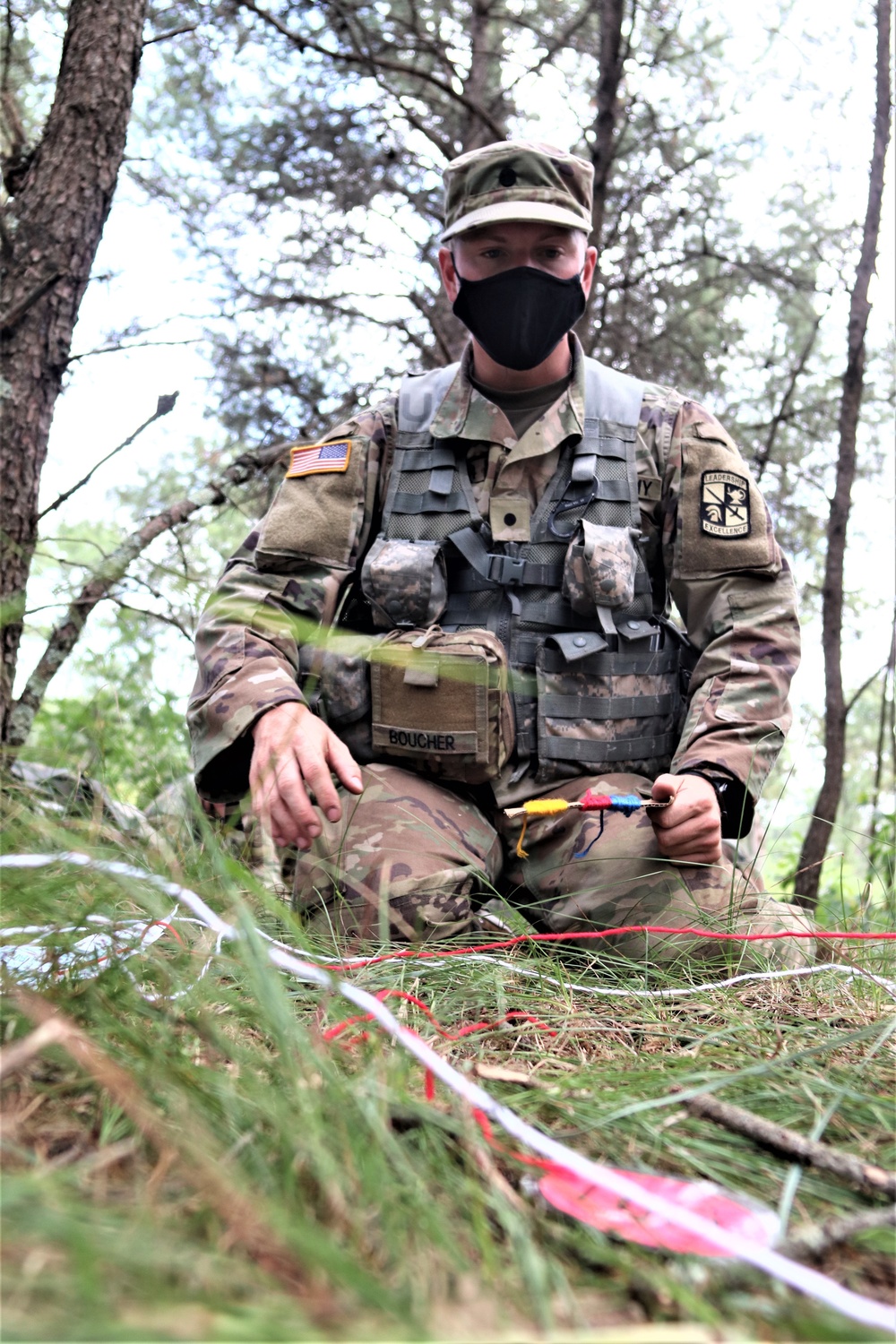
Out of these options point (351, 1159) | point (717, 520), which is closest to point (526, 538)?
point (717, 520)

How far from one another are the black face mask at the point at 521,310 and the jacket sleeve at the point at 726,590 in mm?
418

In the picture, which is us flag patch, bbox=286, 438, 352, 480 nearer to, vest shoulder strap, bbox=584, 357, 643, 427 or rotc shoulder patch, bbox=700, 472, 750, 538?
vest shoulder strap, bbox=584, 357, 643, 427

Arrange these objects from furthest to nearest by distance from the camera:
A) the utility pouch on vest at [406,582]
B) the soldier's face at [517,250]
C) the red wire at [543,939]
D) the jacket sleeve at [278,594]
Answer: the soldier's face at [517,250] → the utility pouch on vest at [406,582] → the jacket sleeve at [278,594] → the red wire at [543,939]

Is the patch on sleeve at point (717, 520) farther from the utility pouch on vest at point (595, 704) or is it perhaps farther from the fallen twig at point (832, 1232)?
the fallen twig at point (832, 1232)

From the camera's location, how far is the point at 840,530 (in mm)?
4059

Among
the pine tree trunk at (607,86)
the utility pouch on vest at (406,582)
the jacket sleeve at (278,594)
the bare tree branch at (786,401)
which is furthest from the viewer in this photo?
the bare tree branch at (786,401)

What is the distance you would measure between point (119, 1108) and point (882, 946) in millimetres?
1647

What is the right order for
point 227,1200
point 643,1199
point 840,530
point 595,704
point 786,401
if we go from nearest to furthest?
point 227,1200 → point 643,1199 → point 595,704 → point 840,530 → point 786,401

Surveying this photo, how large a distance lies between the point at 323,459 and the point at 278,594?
16.5 inches

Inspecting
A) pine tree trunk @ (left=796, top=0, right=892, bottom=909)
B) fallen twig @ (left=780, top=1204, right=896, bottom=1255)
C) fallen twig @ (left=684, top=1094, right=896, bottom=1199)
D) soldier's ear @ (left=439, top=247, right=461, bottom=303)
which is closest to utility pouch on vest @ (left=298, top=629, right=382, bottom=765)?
soldier's ear @ (left=439, top=247, right=461, bottom=303)

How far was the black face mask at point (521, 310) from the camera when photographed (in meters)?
2.82

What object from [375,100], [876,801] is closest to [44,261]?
[876,801]

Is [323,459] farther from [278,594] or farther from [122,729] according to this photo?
[122,729]

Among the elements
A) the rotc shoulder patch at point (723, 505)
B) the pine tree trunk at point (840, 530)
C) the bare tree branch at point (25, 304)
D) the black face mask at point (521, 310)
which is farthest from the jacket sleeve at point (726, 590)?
the bare tree branch at point (25, 304)
